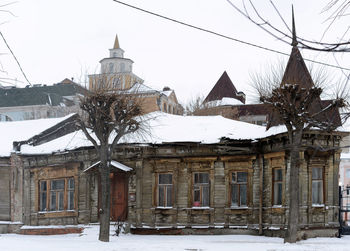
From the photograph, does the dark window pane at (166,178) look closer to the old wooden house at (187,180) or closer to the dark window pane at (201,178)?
the old wooden house at (187,180)

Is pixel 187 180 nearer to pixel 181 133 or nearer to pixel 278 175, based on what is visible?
pixel 181 133

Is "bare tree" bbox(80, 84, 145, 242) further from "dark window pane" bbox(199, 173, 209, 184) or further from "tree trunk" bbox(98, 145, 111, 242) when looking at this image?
"dark window pane" bbox(199, 173, 209, 184)

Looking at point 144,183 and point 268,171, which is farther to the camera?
point 144,183

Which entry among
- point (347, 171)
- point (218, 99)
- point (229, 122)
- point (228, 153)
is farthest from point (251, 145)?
point (347, 171)

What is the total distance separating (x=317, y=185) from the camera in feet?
77.6

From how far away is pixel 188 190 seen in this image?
82.6ft

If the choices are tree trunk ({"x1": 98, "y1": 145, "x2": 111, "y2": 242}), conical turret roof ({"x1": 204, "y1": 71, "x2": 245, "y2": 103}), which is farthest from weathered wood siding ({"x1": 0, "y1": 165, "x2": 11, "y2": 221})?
conical turret roof ({"x1": 204, "y1": 71, "x2": 245, "y2": 103})

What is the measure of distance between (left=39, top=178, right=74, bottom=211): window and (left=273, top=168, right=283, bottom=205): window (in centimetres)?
1015

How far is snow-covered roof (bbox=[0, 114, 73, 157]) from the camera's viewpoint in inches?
1175

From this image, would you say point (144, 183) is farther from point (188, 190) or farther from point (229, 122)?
point (229, 122)

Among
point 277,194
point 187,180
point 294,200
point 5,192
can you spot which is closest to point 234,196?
point 277,194

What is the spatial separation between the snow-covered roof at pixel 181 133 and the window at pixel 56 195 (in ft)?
5.59

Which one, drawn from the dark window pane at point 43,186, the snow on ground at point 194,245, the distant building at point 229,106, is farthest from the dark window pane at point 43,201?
the distant building at point 229,106

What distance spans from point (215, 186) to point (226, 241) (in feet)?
11.9
